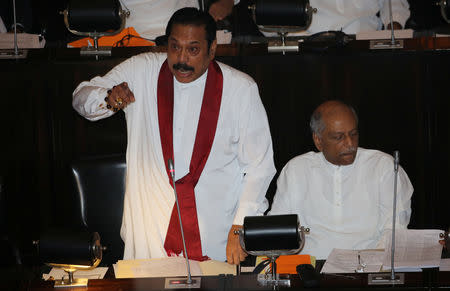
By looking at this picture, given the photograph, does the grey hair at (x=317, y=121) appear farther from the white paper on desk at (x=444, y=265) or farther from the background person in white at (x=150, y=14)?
the background person in white at (x=150, y=14)

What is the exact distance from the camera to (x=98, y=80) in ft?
11.9

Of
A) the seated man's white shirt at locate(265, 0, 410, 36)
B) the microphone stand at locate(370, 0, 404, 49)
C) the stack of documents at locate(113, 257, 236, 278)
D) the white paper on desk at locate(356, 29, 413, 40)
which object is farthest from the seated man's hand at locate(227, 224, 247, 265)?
the seated man's white shirt at locate(265, 0, 410, 36)

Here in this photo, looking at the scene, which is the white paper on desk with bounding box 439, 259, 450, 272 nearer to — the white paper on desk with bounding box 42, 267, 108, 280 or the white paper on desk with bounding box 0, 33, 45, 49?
the white paper on desk with bounding box 42, 267, 108, 280

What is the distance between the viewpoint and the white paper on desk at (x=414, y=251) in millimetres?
2723

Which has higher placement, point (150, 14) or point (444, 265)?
point (150, 14)

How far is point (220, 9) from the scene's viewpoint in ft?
15.5

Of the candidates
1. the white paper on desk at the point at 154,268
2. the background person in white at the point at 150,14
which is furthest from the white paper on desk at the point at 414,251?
the background person in white at the point at 150,14

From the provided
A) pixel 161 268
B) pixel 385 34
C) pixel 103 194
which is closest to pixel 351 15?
pixel 385 34

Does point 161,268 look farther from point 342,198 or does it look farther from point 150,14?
point 150,14

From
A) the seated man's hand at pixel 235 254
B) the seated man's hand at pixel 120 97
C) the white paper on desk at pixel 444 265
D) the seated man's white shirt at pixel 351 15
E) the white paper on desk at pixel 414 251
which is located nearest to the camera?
the white paper on desk at pixel 414 251

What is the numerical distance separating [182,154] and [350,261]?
118cm

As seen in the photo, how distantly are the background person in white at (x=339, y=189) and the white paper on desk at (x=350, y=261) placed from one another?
1.98 ft

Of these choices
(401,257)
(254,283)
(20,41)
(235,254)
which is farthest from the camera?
(20,41)

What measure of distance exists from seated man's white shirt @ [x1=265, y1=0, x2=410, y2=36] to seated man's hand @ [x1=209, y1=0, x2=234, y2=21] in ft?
Answer: 1.10
